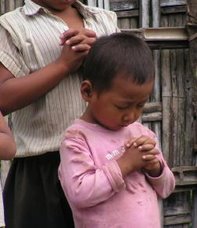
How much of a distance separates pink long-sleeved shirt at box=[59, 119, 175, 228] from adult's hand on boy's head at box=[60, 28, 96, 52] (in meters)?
0.25

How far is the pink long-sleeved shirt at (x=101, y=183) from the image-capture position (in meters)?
2.17

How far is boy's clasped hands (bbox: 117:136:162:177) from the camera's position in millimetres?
2188

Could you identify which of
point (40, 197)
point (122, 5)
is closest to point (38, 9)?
point (40, 197)

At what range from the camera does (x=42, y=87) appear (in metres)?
2.37

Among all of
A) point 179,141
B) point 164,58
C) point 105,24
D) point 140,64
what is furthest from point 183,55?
point 140,64

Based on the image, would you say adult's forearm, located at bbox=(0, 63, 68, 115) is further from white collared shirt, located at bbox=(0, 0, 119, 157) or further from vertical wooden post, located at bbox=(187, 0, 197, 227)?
vertical wooden post, located at bbox=(187, 0, 197, 227)

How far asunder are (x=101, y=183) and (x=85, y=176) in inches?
2.1

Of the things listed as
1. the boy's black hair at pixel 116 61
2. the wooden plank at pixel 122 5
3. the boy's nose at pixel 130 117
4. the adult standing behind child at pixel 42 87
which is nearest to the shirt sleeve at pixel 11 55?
the adult standing behind child at pixel 42 87

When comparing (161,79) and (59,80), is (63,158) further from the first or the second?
(161,79)

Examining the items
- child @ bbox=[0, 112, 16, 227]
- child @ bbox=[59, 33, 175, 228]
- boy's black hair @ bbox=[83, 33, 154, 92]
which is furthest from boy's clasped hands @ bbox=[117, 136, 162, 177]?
child @ bbox=[0, 112, 16, 227]

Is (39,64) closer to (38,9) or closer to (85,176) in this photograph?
(38,9)

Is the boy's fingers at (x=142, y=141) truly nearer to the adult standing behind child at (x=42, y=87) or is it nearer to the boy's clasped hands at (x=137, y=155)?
the boy's clasped hands at (x=137, y=155)

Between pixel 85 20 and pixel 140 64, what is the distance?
0.40m

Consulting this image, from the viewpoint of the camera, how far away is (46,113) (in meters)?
2.46
